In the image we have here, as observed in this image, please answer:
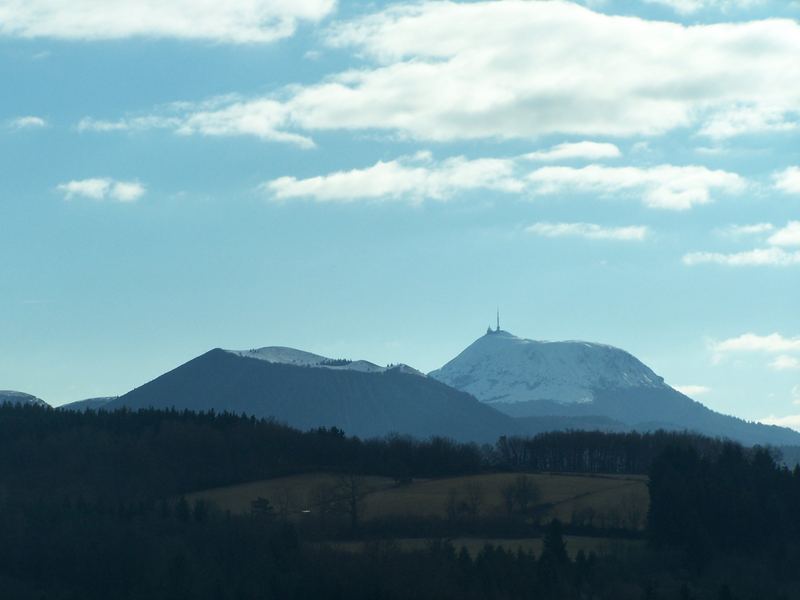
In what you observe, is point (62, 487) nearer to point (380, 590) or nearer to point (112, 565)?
point (112, 565)

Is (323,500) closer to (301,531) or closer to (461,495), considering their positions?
(461,495)

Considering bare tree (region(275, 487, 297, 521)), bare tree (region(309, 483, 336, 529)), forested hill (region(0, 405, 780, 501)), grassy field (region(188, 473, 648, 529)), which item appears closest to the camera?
bare tree (region(309, 483, 336, 529))

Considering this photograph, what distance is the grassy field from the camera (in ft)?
430

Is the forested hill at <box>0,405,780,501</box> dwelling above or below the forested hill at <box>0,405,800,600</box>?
above

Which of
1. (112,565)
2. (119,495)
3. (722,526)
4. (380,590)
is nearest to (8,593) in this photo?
(112,565)

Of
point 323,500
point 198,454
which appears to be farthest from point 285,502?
point 198,454

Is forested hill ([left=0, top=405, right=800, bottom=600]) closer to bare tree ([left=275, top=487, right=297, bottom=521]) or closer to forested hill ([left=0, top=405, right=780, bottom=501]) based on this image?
forested hill ([left=0, top=405, right=780, bottom=501])

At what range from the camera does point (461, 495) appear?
140250 millimetres

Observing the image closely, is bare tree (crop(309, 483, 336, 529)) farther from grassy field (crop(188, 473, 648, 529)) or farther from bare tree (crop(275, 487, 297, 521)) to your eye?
bare tree (crop(275, 487, 297, 521))

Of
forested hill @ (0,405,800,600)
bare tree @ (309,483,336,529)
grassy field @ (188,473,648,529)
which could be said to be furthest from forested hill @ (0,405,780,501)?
bare tree @ (309,483,336,529)

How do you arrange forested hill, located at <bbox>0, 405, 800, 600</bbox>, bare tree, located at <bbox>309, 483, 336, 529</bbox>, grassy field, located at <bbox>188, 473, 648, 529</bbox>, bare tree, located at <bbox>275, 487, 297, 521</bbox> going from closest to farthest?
forested hill, located at <bbox>0, 405, 800, 600</bbox> < bare tree, located at <bbox>309, 483, 336, 529</bbox> < grassy field, located at <bbox>188, 473, 648, 529</bbox> < bare tree, located at <bbox>275, 487, 297, 521</bbox>

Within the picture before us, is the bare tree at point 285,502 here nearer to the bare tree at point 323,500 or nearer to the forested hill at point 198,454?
the bare tree at point 323,500

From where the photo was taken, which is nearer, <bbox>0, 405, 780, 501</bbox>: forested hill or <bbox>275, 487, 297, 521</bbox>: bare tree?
<bbox>275, 487, 297, 521</bbox>: bare tree

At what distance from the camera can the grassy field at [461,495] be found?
430 feet
